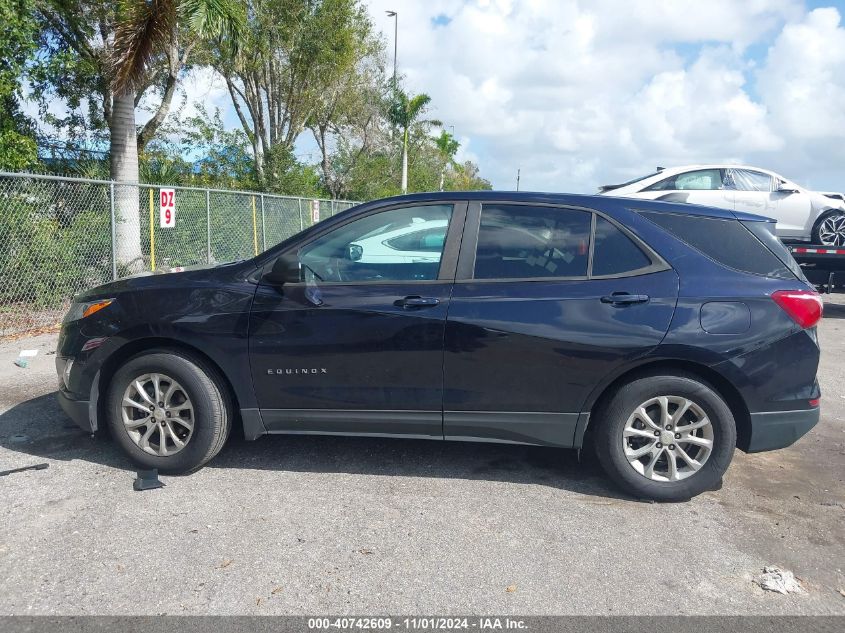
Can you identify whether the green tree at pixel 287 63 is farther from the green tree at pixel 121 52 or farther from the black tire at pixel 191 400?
the black tire at pixel 191 400

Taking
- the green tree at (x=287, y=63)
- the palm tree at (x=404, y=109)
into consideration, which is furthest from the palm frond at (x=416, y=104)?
the green tree at (x=287, y=63)

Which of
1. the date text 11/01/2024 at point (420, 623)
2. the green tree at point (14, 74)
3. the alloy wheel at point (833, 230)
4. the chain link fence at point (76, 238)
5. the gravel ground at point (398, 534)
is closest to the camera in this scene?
the date text 11/01/2024 at point (420, 623)

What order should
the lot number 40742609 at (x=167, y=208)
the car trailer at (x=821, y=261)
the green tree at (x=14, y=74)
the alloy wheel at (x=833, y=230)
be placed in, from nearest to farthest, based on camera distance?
the green tree at (x=14, y=74), the lot number 40742609 at (x=167, y=208), the alloy wheel at (x=833, y=230), the car trailer at (x=821, y=261)

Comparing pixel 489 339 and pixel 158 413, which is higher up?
pixel 489 339

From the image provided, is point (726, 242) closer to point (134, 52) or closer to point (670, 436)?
point (670, 436)

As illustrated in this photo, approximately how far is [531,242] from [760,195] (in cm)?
887

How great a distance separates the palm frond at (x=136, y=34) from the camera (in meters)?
11.3

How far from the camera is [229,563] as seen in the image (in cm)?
329

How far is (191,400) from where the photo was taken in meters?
4.19

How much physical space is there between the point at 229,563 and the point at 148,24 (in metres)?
10.8

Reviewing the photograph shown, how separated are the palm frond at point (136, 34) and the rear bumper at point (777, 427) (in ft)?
36.6

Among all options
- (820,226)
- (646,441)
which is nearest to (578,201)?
(646,441)

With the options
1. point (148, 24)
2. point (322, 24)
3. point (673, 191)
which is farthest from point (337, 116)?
point (673, 191)

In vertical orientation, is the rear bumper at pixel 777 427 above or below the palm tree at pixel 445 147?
below
